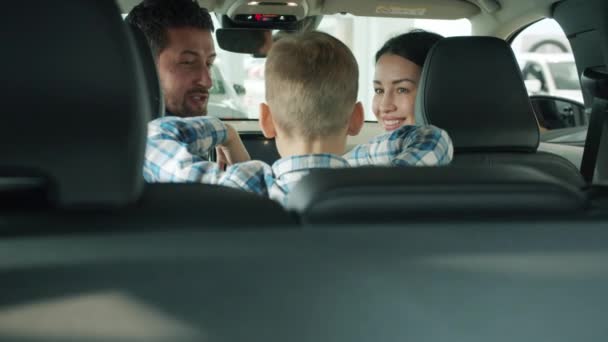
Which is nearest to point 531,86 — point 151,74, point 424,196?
point 151,74

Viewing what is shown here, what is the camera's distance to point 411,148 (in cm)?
180

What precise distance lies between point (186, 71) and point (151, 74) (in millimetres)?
508

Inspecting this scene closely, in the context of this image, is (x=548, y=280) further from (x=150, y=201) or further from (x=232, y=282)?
(x=150, y=201)

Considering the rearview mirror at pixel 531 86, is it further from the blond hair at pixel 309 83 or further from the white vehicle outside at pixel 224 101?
the white vehicle outside at pixel 224 101

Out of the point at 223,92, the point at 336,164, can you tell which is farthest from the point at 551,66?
the point at 336,164

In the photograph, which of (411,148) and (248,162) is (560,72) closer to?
(411,148)

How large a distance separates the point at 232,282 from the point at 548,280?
390mm

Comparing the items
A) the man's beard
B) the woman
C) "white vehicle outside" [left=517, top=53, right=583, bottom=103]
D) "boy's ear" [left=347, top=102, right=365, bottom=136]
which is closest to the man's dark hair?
the man's beard

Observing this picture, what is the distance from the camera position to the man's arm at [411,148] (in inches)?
69.8

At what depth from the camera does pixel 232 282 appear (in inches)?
35.0

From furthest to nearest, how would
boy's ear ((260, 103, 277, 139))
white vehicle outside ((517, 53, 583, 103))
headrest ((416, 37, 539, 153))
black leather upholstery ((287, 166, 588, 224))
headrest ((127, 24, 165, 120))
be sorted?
white vehicle outside ((517, 53, 583, 103))
headrest ((416, 37, 539, 153))
headrest ((127, 24, 165, 120))
boy's ear ((260, 103, 277, 139))
black leather upholstery ((287, 166, 588, 224))

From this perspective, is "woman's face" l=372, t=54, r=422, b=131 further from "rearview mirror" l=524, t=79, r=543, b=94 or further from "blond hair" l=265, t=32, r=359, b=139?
"blond hair" l=265, t=32, r=359, b=139

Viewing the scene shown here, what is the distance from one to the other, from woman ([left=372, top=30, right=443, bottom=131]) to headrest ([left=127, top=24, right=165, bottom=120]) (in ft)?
3.25

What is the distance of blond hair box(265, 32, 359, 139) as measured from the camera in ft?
5.18
